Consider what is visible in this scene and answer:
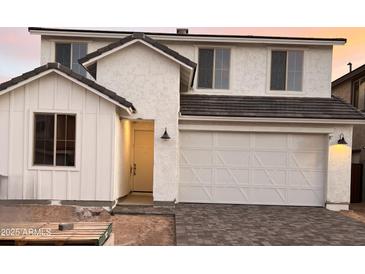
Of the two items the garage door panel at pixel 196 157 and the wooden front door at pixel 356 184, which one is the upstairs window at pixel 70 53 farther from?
the wooden front door at pixel 356 184

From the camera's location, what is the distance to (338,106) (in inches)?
503

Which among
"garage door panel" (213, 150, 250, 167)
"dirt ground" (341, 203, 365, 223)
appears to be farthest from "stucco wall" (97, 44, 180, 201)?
"dirt ground" (341, 203, 365, 223)

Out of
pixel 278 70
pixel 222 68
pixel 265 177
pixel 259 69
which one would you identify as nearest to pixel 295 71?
pixel 278 70

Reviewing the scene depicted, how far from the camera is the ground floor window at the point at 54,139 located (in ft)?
32.4

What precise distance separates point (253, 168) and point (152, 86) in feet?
15.8

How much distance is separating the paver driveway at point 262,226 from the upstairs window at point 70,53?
7802 millimetres

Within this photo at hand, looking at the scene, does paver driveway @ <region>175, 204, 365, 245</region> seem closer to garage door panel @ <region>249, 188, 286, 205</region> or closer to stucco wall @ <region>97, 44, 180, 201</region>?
garage door panel @ <region>249, 188, 286, 205</region>

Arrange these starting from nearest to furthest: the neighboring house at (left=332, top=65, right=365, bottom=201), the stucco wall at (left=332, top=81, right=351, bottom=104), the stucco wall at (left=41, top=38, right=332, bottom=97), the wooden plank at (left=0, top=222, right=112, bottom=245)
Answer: the wooden plank at (left=0, top=222, right=112, bottom=245), the stucco wall at (left=41, top=38, right=332, bottom=97), the neighboring house at (left=332, top=65, right=365, bottom=201), the stucco wall at (left=332, top=81, right=351, bottom=104)

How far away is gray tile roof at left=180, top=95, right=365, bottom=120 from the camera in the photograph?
11781 millimetres

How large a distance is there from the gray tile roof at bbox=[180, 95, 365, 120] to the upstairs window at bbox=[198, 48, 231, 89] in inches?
25.5

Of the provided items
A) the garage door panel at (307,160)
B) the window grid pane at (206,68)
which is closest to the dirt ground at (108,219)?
the garage door panel at (307,160)

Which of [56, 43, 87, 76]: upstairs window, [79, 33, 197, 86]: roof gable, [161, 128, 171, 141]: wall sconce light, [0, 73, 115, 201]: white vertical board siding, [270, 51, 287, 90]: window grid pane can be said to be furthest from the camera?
[56, 43, 87, 76]: upstairs window

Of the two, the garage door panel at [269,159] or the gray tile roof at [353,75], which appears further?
the gray tile roof at [353,75]

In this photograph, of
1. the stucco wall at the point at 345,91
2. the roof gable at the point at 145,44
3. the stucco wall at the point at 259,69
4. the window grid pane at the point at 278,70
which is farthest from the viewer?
the stucco wall at the point at 345,91
